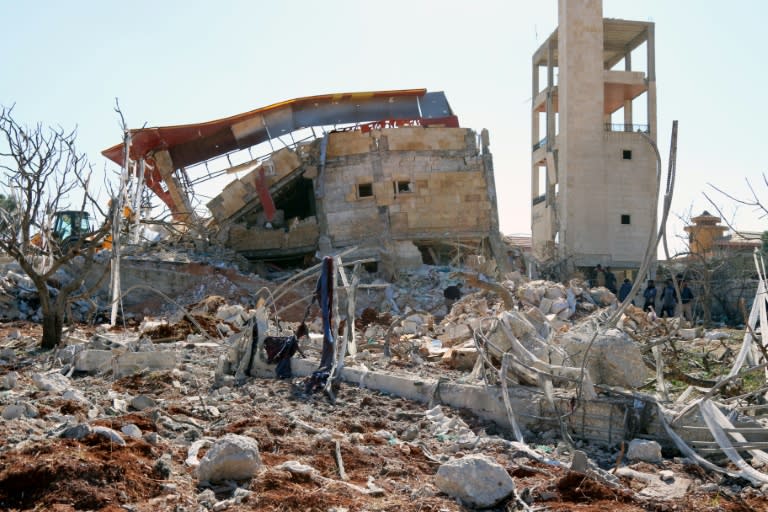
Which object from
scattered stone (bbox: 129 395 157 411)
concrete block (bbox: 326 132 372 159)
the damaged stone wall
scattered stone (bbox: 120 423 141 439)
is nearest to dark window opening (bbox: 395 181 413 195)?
the damaged stone wall

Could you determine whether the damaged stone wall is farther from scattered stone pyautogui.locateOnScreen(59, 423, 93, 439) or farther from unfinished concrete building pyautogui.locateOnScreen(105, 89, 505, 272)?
scattered stone pyautogui.locateOnScreen(59, 423, 93, 439)

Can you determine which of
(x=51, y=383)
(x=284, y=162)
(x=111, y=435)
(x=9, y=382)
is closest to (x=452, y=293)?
(x=284, y=162)

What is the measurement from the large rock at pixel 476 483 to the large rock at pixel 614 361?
7.40ft

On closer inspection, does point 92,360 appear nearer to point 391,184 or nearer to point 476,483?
point 476,483

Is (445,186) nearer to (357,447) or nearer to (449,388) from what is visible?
(449,388)

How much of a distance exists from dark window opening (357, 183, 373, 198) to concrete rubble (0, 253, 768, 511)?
12.2 meters

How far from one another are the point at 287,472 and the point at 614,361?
301 cm

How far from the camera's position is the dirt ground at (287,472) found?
12.1 ft

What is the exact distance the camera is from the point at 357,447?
16.5 feet

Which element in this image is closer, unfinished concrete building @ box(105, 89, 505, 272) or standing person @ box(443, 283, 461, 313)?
standing person @ box(443, 283, 461, 313)

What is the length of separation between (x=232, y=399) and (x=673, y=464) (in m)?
4.11

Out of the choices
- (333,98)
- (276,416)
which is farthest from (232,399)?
(333,98)

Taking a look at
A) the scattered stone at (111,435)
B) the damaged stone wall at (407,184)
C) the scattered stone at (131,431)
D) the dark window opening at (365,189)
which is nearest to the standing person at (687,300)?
the damaged stone wall at (407,184)

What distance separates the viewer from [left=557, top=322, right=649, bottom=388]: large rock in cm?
593
